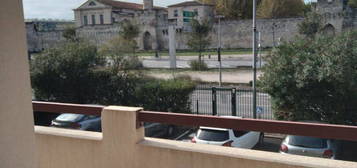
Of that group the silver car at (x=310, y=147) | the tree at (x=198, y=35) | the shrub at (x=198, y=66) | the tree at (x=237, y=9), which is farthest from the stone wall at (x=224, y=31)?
the silver car at (x=310, y=147)

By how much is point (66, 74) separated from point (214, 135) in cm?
1317

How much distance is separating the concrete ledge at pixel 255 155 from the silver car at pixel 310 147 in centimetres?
779

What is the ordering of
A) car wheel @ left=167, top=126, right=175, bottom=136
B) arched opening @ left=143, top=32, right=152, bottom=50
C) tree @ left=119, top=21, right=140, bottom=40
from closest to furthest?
car wheel @ left=167, top=126, right=175, bottom=136 → tree @ left=119, top=21, right=140, bottom=40 → arched opening @ left=143, top=32, right=152, bottom=50

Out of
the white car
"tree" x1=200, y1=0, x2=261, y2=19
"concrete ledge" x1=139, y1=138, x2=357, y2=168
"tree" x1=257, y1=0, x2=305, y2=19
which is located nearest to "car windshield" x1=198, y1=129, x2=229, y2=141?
the white car

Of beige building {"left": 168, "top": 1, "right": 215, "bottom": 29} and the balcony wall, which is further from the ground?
beige building {"left": 168, "top": 1, "right": 215, "bottom": 29}

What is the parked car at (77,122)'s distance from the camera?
14.0 meters

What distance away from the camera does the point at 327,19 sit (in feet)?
183

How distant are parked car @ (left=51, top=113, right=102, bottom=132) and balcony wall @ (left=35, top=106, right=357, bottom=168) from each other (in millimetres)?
9894

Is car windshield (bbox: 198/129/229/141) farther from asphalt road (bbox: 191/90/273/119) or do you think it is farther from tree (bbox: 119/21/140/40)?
tree (bbox: 119/21/140/40)

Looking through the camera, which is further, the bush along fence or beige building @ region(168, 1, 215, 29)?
beige building @ region(168, 1, 215, 29)

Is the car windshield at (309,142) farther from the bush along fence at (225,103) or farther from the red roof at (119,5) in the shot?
the red roof at (119,5)

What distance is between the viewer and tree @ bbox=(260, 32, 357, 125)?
49.9 ft

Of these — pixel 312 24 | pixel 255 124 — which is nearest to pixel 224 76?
pixel 312 24

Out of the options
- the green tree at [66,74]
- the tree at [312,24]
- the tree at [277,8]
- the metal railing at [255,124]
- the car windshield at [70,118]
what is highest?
the tree at [277,8]
